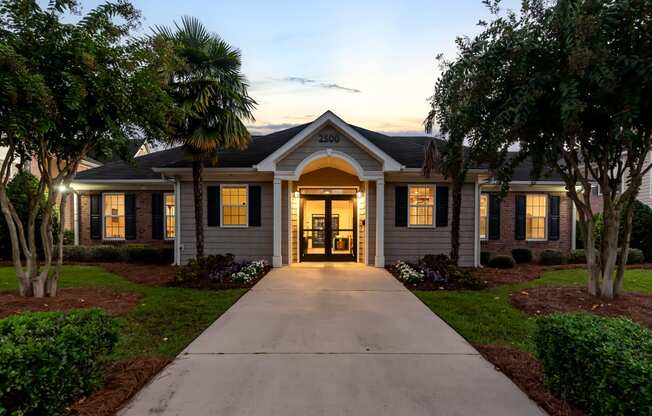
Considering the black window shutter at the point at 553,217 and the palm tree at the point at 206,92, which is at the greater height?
the palm tree at the point at 206,92

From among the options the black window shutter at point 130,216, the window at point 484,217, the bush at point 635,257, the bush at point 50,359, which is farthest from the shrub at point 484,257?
the black window shutter at point 130,216

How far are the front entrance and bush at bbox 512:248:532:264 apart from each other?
20.4ft

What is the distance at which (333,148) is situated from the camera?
10.2 meters

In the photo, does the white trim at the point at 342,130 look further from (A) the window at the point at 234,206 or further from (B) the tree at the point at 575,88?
(B) the tree at the point at 575,88

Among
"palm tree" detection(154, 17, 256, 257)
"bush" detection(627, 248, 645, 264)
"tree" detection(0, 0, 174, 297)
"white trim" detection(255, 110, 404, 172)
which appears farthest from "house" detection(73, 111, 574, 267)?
"tree" detection(0, 0, 174, 297)

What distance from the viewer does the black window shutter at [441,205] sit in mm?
11016

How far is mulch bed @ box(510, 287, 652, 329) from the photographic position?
18.9 feet

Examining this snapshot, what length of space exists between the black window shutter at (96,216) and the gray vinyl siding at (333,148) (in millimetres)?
7812

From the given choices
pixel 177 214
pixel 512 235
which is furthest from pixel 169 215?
pixel 512 235

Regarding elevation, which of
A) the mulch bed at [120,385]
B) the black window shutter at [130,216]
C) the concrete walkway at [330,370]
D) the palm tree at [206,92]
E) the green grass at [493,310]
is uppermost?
the palm tree at [206,92]

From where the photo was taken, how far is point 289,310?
5.95 m

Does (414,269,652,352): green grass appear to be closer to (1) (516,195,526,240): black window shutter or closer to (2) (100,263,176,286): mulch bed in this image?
(1) (516,195,526,240): black window shutter

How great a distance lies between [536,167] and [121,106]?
338 inches

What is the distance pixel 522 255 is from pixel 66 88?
14137 mm
